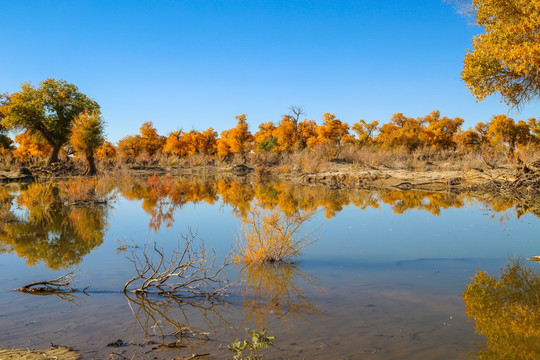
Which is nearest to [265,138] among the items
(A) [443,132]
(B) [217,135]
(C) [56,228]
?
(B) [217,135]

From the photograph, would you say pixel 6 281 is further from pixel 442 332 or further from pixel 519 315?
pixel 519 315

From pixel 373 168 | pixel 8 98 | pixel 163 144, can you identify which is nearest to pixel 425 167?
pixel 373 168

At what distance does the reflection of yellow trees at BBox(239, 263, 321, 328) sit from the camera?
5098mm

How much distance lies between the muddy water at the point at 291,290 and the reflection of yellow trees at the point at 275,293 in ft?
0.05

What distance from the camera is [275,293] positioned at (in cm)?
587

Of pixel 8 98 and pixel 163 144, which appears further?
pixel 163 144

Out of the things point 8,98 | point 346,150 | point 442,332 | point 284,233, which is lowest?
point 442,332

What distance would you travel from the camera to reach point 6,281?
646 cm

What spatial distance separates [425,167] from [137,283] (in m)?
26.3

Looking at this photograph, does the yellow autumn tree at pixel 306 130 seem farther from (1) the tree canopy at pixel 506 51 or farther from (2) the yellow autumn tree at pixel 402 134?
(1) the tree canopy at pixel 506 51

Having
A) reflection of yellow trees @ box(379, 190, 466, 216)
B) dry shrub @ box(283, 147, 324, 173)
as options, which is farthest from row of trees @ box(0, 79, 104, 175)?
reflection of yellow trees @ box(379, 190, 466, 216)

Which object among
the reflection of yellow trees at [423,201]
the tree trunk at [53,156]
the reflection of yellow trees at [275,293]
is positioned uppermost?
the tree trunk at [53,156]

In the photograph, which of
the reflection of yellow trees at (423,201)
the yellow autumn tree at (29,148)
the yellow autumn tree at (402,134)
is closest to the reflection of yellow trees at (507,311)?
the reflection of yellow trees at (423,201)

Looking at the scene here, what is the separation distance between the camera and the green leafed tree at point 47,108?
3434 centimetres
